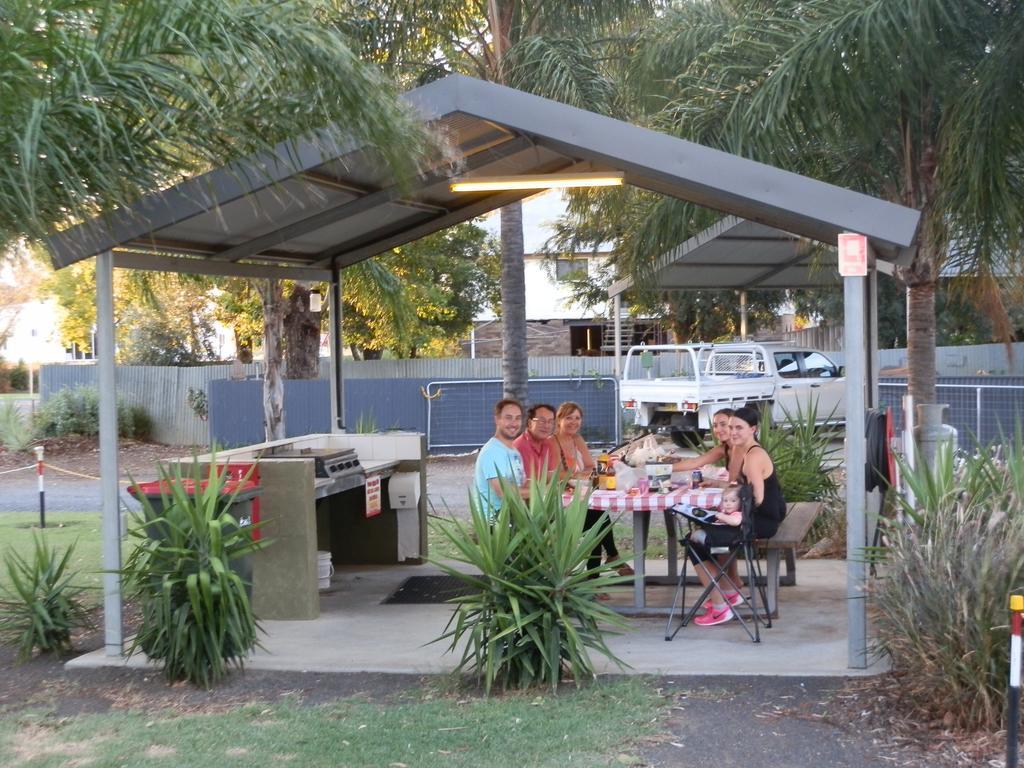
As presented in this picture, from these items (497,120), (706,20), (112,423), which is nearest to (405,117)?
(497,120)

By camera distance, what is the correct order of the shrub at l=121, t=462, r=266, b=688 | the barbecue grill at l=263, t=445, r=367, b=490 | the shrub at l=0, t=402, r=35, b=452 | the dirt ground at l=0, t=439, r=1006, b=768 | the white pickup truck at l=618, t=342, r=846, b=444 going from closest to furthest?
1. the dirt ground at l=0, t=439, r=1006, b=768
2. the shrub at l=121, t=462, r=266, b=688
3. the barbecue grill at l=263, t=445, r=367, b=490
4. the white pickup truck at l=618, t=342, r=846, b=444
5. the shrub at l=0, t=402, r=35, b=452

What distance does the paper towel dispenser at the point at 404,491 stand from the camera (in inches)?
405

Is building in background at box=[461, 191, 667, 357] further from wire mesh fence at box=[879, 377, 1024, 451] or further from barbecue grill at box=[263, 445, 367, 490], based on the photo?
barbecue grill at box=[263, 445, 367, 490]

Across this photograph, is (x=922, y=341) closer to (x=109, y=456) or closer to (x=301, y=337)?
(x=109, y=456)

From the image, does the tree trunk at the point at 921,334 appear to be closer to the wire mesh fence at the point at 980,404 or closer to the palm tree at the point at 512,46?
the palm tree at the point at 512,46

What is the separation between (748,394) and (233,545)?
15.7 meters

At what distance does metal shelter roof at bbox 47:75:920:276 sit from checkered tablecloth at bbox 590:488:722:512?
1706 millimetres

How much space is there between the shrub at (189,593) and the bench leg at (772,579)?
3.15 meters

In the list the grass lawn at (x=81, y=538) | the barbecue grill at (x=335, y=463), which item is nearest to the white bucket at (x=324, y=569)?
the barbecue grill at (x=335, y=463)

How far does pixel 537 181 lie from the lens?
26.5 ft

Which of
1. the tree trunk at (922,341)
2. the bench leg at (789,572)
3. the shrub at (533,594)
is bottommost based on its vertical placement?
the bench leg at (789,572)

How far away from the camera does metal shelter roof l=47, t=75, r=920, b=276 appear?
6598 mm

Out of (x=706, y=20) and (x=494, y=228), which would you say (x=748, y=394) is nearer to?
(x=706, y=20)

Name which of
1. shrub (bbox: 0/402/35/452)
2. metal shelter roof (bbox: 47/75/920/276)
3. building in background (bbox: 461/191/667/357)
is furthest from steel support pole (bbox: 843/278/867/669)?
building in background (bbox: 461/191/667/357)
